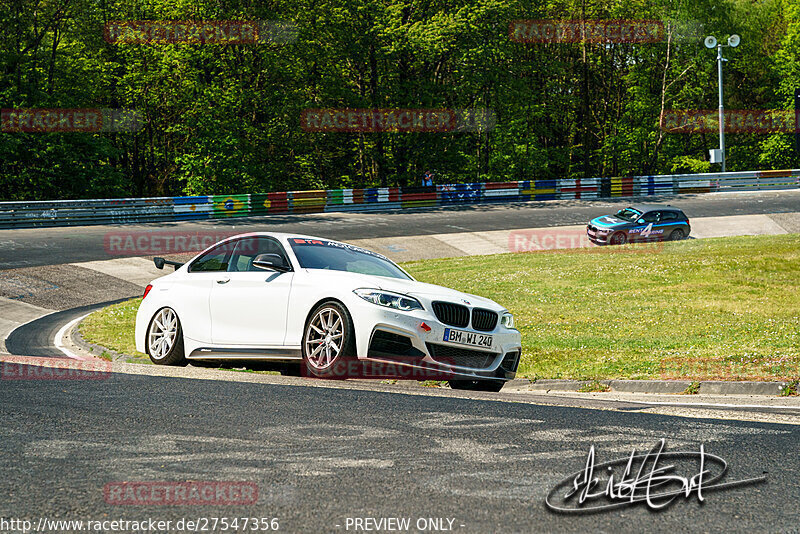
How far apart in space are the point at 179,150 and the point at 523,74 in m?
24.7

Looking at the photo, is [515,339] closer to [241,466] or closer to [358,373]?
[358,373]

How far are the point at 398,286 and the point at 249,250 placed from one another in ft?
7.20

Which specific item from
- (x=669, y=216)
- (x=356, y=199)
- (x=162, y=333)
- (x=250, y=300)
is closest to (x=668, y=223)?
(x=669, y=216)

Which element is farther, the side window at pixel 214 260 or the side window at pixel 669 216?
the side window at pixel 669 216

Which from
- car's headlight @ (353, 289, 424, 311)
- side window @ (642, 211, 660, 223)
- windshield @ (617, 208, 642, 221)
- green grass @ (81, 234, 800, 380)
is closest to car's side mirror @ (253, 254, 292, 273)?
car's headlight @ (353, 289, 424, 311)

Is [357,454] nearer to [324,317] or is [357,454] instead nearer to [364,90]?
[324,317]

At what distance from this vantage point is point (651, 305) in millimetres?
16562

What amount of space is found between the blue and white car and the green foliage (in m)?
20.0

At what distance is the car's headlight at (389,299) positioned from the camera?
311 inches

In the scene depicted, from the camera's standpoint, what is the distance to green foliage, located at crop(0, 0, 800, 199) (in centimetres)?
4425
